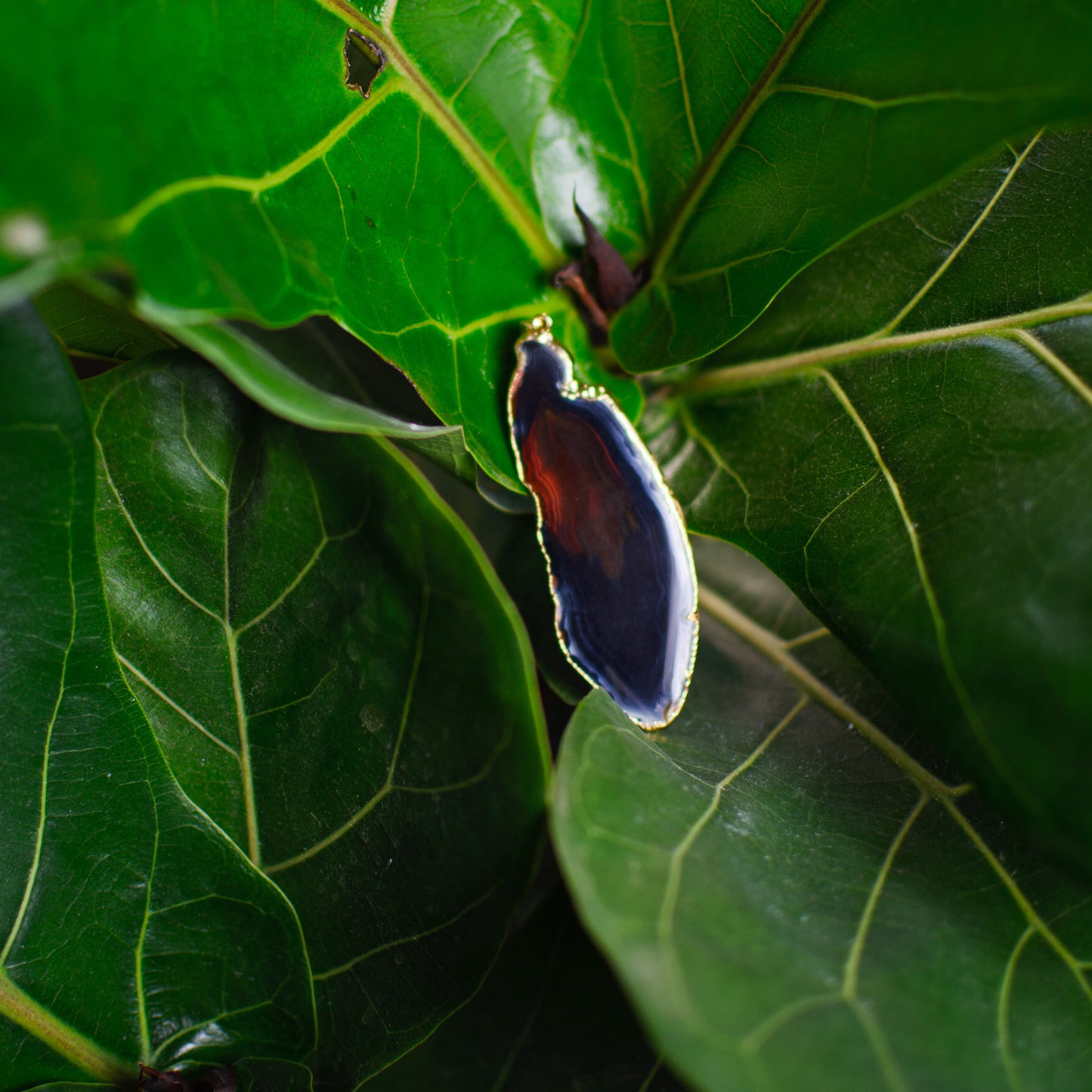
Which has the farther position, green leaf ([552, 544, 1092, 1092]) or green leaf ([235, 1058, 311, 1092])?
green leaf ([235, 1058, 311, 1092])

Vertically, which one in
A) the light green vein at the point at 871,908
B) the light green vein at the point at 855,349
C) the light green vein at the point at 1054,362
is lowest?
the light green vein at the point at 871,908

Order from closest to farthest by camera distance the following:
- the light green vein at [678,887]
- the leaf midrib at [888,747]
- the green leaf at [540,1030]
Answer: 1. the light green vein at [678,887]
2. the leaf midrib at [888,747]
3. the green leaf at [540,1030]

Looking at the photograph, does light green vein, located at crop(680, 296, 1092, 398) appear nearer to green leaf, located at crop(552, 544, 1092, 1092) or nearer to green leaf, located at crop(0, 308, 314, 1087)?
green leaf, located at crop(552, 544, 1092, 1092)

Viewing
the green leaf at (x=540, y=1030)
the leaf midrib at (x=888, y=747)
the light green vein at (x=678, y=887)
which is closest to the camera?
the light green vein at (x=678, y=887)

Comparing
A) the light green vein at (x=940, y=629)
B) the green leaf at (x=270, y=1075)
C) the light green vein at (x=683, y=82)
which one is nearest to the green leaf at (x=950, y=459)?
the light green vein at (x=940, y=629)

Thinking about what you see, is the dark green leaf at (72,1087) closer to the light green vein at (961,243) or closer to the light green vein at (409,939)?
the light green vein at (409,939)

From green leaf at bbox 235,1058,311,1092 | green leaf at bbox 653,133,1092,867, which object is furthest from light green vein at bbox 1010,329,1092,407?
green leaf at bbox 235,1058,311,1092
